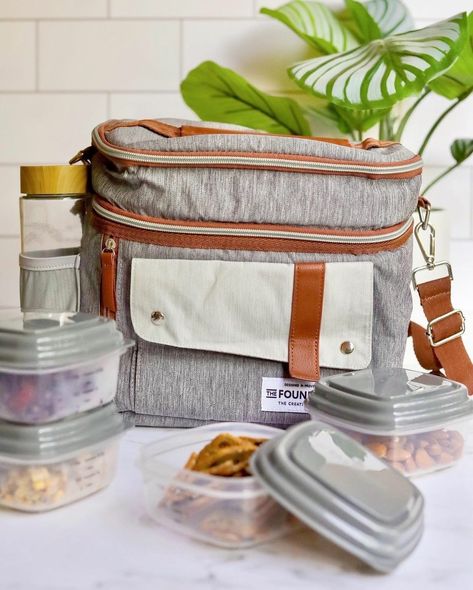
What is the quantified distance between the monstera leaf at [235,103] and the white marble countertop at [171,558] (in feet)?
2.39

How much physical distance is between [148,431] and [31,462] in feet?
0.83

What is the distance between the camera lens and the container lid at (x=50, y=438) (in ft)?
2.10

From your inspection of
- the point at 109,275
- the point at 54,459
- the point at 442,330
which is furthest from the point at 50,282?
the point at 442,330

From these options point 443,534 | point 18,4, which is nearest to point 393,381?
point 443,534

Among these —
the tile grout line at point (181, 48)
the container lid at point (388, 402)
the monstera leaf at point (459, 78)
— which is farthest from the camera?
the tile grout line at point (181, 48)

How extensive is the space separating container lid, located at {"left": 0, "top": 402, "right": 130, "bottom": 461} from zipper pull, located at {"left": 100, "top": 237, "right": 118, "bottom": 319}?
204 mm

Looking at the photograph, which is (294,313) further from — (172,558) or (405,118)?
(405,118)

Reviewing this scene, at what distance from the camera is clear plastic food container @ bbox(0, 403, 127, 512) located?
2.11ft

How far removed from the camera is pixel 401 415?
73 centimetres

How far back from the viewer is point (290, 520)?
0.62m

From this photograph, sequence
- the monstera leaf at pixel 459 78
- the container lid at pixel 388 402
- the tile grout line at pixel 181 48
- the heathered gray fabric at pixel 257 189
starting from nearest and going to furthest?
the container lid at pixel 388 402, the heathered gray fabric at pixel 257 189, the monstera leaf at pixel 459 78, the tile grout line at pixel 181 48

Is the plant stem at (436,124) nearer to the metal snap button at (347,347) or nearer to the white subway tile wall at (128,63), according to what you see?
the white subway tile wall at (128,63)

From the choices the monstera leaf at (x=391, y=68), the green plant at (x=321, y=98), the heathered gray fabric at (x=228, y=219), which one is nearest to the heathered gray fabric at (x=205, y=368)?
the heathered gray fabric at (x=228, y=219)

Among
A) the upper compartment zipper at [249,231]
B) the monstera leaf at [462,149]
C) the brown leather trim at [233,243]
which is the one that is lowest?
the brown leather trim at [233,243]
